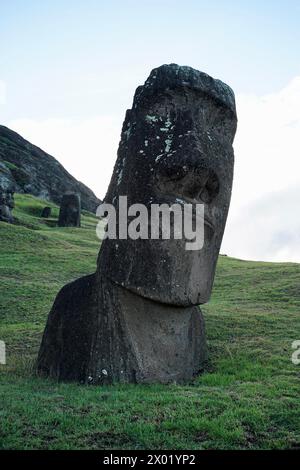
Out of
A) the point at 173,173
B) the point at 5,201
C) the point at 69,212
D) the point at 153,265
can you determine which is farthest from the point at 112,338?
the point at 69,212

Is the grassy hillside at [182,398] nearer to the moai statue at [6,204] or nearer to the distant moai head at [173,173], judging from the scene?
the distant moai head at [173,173]

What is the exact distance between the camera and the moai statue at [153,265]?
330 inches

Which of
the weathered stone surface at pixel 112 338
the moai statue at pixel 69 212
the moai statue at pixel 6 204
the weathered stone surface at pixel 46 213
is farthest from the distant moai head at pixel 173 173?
the weathered stone surface at pixel 46 213

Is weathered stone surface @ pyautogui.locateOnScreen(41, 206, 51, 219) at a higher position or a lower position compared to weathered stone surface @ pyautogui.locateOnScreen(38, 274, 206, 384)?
higher

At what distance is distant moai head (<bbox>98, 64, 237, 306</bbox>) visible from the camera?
842 cm

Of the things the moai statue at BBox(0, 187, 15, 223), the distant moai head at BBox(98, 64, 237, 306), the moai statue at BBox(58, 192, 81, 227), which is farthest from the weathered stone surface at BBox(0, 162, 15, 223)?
the distant moai head at BBox(98, 64, 237, 306)

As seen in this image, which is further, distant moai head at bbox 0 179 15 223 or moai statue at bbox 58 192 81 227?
moai statue at bbox 58 192 81 227

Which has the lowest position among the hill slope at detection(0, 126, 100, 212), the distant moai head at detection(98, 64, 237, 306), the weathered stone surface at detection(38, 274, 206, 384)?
the weathered stone surface at detection(38, 274, 206, 384)

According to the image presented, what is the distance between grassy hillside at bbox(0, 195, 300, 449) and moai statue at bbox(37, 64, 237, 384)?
0.50 meters

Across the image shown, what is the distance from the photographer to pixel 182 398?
273 inches

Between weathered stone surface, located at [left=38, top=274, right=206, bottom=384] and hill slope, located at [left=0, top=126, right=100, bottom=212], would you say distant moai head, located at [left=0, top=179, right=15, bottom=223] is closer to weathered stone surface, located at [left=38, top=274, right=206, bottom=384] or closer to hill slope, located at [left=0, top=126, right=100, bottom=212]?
hill slope, located at [left=0, top=126, right=100, bottom=212]

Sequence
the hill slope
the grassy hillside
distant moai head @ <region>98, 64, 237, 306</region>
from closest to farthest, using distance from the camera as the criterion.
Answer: the grassy hillside, distant moai head @ <region>98, 64, 237, 306</region>, the hill slope

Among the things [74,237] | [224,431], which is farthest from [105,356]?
[74,237]
